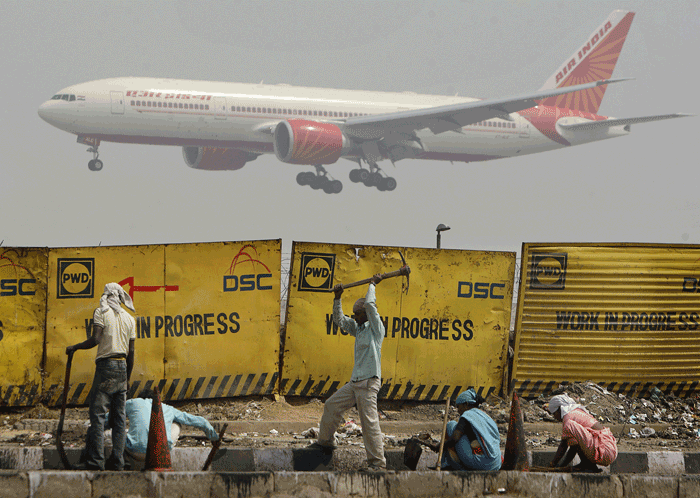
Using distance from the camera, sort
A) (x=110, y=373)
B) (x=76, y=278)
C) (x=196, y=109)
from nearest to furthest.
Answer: (x=110, y=373) → (x=76, y=278) → (x=196, y=109)

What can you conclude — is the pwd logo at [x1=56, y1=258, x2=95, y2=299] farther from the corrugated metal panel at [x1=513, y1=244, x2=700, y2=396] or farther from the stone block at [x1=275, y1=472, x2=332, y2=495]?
the corrugated metal panel at [x1=513, y1=244, x2=700, y2=396]

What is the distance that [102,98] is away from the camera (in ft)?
106

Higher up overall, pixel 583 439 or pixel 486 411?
pixel 583 439

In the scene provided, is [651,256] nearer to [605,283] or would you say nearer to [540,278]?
[605,283]

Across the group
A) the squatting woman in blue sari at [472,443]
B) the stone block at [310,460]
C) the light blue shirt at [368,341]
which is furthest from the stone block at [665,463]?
the stone block at [310,460]

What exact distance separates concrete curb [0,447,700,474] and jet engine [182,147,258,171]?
34.4 metres

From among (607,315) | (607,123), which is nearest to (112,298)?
(607,315)

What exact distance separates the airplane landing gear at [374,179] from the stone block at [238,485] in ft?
113

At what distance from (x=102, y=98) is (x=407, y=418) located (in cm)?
2668

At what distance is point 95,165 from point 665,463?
31.6 m

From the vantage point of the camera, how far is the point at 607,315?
32.1 feet

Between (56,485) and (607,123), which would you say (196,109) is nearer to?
(607,123)

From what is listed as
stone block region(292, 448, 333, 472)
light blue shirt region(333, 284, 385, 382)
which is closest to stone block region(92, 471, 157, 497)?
stone block region(292, 448, 333, 472)

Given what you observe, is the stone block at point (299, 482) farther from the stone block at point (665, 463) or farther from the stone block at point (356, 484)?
the stone block at point (665, 463)
